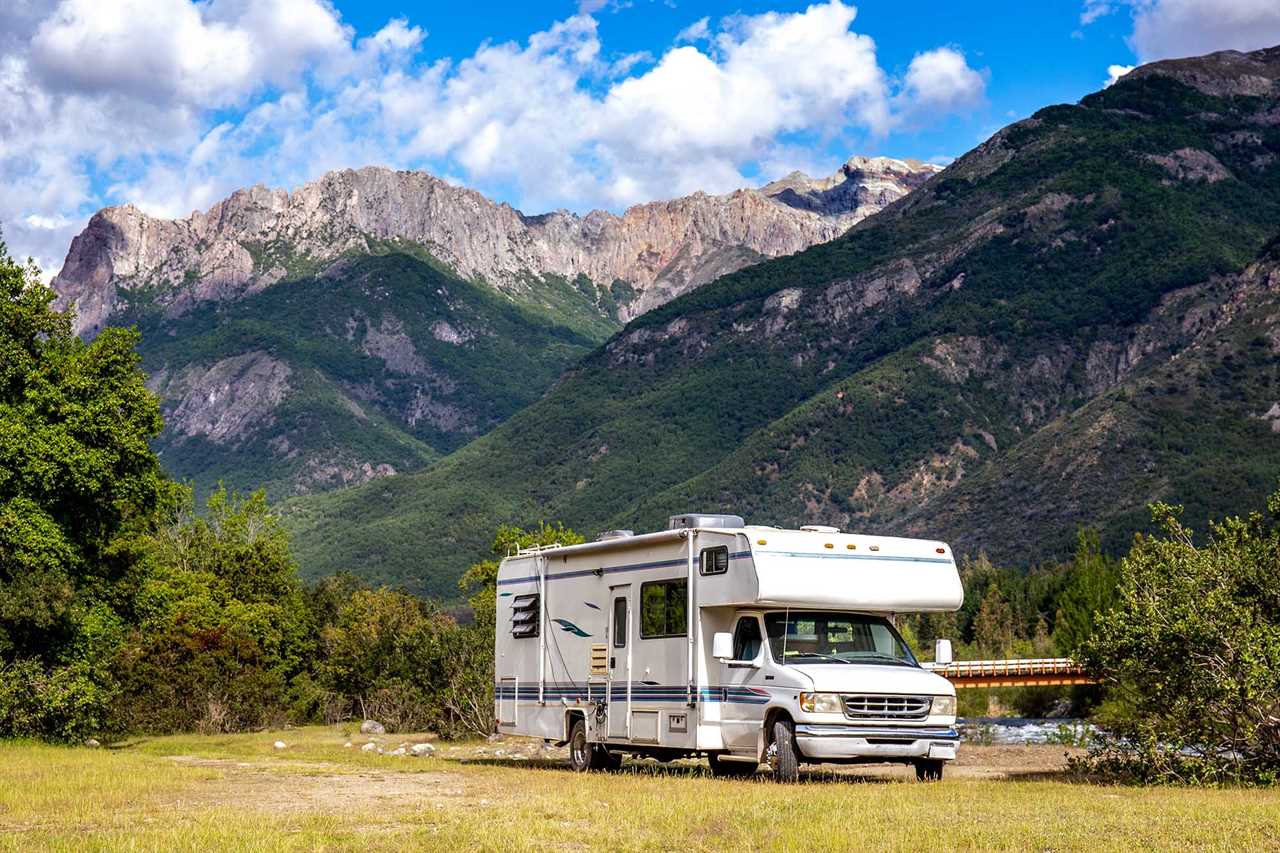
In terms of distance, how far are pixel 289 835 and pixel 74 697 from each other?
22.0 metres

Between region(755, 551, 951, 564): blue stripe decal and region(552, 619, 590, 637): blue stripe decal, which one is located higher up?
region(755, 551, 951, 564): blue stripe decal

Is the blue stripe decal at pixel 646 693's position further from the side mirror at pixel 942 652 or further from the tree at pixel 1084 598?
the tree at pixel 1084 598

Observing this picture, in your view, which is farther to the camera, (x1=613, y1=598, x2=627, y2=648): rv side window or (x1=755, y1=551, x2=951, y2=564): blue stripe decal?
(x1=613, y1=598, x2=627, y2=648): rv side window

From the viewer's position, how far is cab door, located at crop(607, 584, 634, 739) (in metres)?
23.7

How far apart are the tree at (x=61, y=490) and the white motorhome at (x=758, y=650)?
14798 millimetres

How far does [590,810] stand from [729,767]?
6963 millimetres

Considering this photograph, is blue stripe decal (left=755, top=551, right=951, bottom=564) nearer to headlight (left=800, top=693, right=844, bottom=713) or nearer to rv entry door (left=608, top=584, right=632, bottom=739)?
headlight (left=800, top=693, right=844, bottom=713)

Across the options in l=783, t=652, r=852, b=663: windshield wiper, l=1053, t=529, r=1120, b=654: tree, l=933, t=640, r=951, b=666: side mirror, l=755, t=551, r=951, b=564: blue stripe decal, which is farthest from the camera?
l=1053, t=529, r=1120, b=654: tree

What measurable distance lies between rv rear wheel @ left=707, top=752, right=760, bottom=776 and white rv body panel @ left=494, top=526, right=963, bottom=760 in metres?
0.68

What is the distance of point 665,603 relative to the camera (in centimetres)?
2303

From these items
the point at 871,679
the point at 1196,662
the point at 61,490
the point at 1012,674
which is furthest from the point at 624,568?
the point at 1012,674

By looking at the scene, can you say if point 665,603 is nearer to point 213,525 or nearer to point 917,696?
point 917,696

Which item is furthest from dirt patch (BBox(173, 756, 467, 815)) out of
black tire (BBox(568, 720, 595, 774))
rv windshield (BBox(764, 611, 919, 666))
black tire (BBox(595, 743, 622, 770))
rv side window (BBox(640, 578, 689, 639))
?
rv windshield (BBox(764, 611, 919, 666))

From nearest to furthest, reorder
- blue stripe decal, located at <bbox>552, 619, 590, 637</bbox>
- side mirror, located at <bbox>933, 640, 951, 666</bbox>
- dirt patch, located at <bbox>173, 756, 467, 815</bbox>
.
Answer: dirt patch, located at <bbox>173, 756, 467, 815</bbox> < side mirror, located at <bbox>933, 640, 951, 666</bbox> < blue stripe decal, located at <bbox>552, 619, 590, 637</bbox>
